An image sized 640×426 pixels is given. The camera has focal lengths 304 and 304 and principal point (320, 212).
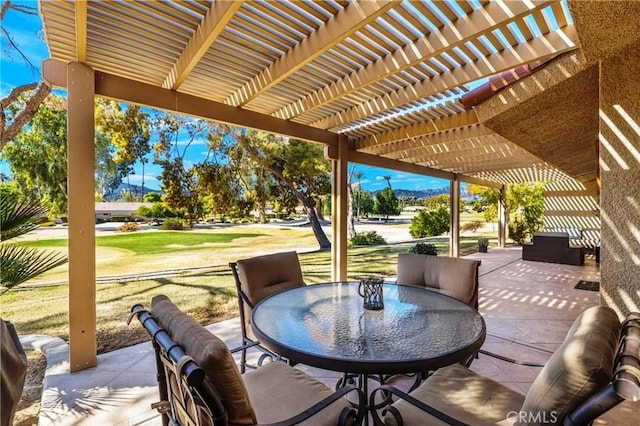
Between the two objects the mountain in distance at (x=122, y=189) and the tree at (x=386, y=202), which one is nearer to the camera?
the mountain in distance at (x=122, y=189)

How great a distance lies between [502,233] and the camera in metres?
12.5

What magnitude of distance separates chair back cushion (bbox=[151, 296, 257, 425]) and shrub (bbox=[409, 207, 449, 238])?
39.2 ft

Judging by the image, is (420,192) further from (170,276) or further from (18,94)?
(18,94)

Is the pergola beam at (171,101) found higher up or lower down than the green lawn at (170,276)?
higher up

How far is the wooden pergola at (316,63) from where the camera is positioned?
7.02 ft

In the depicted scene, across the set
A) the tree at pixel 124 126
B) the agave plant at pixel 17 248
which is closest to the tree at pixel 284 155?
the tree at pixel 124 126

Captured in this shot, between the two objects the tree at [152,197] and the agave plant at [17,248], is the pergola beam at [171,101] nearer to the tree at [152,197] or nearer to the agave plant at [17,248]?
the agave plant at [17,248]

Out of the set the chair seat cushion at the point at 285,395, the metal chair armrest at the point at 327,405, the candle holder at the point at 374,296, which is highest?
the candle holder at the point at 374,296

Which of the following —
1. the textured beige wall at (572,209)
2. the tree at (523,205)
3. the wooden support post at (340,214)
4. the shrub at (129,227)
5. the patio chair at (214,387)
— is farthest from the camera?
the tree at (523,205)

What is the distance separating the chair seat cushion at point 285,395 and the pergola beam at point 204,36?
89.2 inches

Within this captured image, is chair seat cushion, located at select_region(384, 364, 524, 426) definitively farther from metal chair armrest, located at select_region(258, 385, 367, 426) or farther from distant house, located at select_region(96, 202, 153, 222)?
distant house, located at select_region(96, 202, 153, 222)

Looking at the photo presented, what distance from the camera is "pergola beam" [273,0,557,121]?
1.97m

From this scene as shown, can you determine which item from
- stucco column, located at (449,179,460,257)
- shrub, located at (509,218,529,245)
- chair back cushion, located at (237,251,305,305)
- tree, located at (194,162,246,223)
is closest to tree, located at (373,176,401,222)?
shrub, located at (509,218,529,245)

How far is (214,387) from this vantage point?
1021 millimetres
